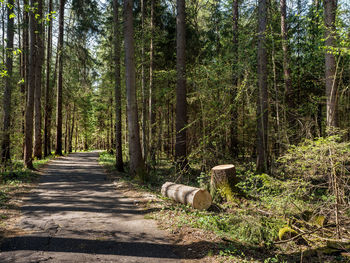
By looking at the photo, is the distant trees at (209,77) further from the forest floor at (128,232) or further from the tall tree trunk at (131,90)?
the forest floor at (128,232)

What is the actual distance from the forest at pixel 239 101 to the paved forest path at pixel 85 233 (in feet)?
5.45

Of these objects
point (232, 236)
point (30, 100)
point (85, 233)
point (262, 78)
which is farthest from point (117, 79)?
point (232, 236)

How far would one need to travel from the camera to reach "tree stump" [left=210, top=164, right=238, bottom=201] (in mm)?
7514

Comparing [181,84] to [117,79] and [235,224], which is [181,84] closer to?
[117,79]

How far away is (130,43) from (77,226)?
8371mm

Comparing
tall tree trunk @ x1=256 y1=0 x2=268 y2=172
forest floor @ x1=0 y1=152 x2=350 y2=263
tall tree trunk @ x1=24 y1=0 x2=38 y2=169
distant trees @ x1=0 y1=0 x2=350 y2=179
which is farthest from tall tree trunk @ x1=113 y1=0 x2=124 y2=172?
tall tree trunk @ x1=256 y1=0 x2=268 y2=172

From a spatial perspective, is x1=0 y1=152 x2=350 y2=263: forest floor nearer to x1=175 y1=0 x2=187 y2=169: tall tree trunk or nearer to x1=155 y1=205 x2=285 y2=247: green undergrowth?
x1=155 y1=205 x2=285 y2=247: green undergrowth

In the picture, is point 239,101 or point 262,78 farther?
point 262,78

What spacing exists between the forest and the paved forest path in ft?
5.45

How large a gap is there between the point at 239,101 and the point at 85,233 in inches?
260

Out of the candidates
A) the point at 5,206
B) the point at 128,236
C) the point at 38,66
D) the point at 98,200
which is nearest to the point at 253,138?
the point at 98,200

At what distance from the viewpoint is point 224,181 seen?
7.62 m

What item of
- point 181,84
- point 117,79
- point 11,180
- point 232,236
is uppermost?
point 117,79

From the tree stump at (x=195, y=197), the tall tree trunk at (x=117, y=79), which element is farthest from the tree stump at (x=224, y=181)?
the tall tree trunk at (x=117, y=79)
